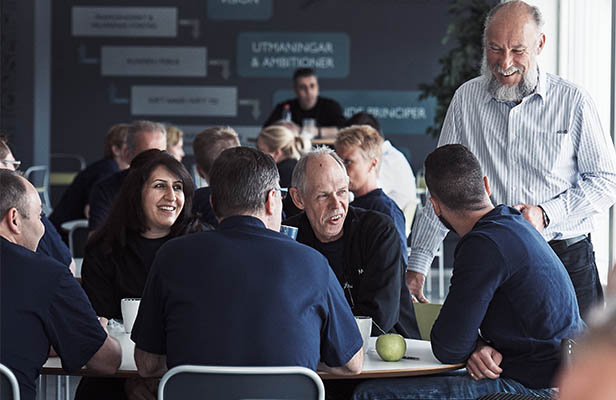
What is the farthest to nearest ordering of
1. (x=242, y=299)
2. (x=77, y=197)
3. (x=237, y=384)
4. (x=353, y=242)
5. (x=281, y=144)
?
(x=77, y=197), (x=281, y=144), (x=353, y=242), (x=242, y=299), (x=237, y=384)

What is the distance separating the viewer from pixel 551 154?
3158mm

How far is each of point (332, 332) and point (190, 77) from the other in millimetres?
8418

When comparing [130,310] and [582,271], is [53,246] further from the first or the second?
[582,271]

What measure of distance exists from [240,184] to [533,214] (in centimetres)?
117

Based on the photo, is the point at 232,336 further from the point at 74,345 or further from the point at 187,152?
the point at 187,152

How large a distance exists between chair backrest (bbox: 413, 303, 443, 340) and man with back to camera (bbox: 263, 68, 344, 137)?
5396 millimetres

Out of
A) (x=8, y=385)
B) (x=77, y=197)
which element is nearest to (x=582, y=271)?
(x=8, y=385)

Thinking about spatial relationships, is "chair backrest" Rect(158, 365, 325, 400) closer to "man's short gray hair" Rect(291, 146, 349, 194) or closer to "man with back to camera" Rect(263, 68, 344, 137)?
"man's short gray hair" Rect(291, 146, 349, 194)

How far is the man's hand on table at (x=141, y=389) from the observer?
283 cm

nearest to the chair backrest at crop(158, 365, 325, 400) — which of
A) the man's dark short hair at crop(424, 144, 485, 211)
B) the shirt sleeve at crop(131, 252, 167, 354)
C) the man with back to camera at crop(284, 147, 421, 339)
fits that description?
the shirt sleeve at crop(131, 252, 167, 354)

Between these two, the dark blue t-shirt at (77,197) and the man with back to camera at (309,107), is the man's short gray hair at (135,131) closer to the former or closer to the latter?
the dark blue t-shirt at (77,197)

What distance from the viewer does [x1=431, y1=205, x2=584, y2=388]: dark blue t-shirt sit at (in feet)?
8.09

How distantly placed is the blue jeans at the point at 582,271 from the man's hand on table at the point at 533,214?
0.20 m

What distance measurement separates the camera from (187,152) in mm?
10336
